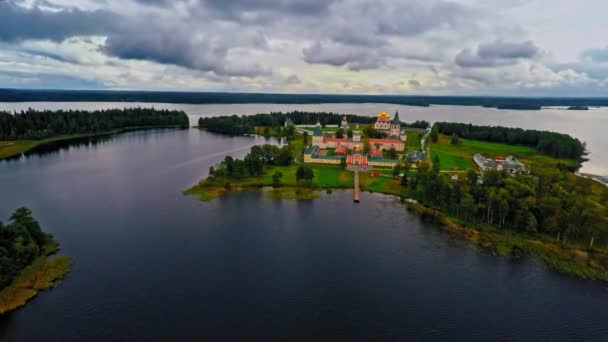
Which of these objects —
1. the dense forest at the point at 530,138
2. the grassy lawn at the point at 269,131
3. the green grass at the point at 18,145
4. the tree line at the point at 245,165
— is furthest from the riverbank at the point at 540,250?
the green grass at the point at 18,145

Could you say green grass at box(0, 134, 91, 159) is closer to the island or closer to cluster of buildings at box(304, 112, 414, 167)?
the island

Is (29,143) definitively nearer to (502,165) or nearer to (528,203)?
(528,203)

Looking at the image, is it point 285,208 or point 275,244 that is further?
point 285,208

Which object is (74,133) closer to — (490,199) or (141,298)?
(141,298)

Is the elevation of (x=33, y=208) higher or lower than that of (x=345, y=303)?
higher

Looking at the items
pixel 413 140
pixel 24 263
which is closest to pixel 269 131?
pixel 413 140

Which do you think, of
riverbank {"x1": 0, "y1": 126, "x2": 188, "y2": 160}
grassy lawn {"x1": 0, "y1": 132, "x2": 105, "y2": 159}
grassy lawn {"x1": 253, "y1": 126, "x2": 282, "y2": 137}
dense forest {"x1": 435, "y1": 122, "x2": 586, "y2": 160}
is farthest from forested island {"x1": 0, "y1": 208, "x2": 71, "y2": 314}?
dense forest {"x1": 435, "y1": 122, "x2": 586, "y2": 160}

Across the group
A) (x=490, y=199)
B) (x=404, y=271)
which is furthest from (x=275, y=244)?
(x=490, y=199)
